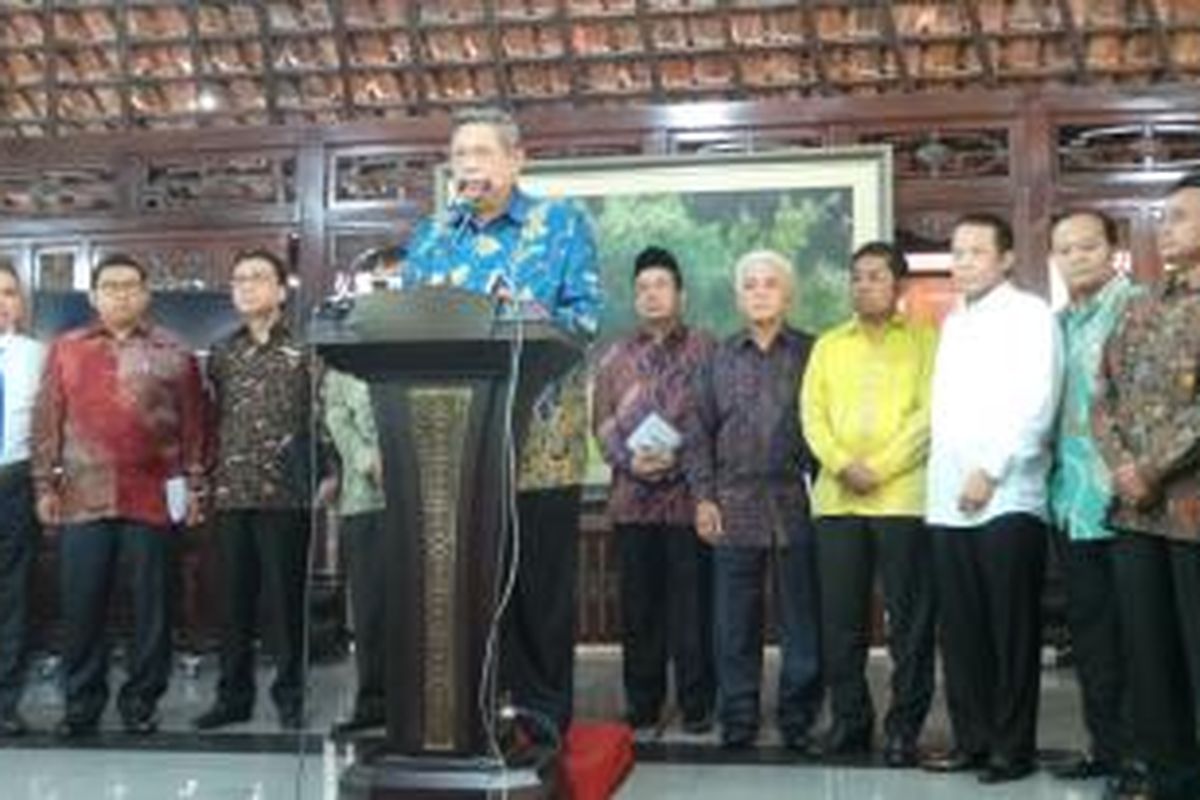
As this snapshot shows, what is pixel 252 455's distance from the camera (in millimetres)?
4297

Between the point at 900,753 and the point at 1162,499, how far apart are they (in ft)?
3.34

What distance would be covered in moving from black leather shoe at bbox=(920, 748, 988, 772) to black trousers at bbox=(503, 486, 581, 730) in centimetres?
103

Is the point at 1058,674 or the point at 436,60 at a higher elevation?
the point at 436,60

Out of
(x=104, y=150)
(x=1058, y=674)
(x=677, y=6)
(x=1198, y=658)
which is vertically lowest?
(x=1058, y=674)

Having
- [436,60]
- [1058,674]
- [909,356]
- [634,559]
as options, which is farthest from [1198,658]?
[436,60]

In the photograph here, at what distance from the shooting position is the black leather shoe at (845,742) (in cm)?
383

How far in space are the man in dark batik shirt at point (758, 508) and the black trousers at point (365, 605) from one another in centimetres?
92

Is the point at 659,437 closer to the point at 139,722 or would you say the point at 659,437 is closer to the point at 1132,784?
the point at 1132,784

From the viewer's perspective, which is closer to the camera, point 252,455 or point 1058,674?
point 252,455

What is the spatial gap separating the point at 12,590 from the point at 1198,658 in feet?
11.1

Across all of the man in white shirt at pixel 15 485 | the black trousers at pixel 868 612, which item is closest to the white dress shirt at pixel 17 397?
the man in white shirt at pixel 15 485

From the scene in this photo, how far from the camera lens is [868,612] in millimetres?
3889

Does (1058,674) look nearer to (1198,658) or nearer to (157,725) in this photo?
(1198,658)

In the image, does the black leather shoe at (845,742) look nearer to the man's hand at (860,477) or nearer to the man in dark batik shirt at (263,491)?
the man's hand at (860,477)
